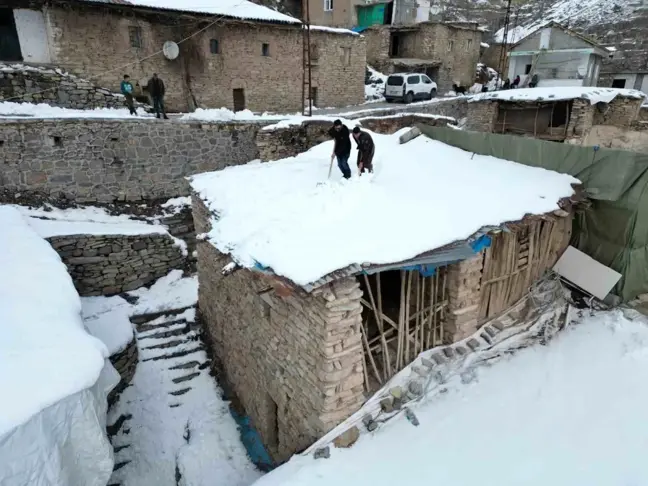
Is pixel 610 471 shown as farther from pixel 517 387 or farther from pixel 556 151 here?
pixel 556 151

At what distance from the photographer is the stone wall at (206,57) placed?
14.4 meters

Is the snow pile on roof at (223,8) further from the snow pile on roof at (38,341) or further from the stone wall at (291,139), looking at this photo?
the snow pile on roof at (38,341)

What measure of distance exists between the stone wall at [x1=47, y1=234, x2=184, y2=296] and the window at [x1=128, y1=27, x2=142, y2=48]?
8507 mm

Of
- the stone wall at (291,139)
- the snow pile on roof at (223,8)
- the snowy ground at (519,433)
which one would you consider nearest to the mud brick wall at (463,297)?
the snowy ground at (519,433)

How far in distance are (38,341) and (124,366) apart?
157 inches

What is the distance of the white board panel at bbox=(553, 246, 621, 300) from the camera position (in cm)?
755

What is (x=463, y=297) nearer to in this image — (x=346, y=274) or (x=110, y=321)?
(x=346, y=274)

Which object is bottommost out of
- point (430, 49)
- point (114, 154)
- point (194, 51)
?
point (114, 154)

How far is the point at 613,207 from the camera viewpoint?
7.58m

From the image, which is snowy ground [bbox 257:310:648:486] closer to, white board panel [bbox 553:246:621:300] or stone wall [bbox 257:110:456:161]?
white board panel [bbox 553:246:621:300]

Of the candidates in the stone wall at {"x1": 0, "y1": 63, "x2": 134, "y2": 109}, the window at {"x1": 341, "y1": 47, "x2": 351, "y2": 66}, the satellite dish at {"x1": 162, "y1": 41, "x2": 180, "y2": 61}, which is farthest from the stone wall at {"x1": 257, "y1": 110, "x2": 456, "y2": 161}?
the window at {"x1": 341, "y1": 47, "x2": 351, "y2": 66}

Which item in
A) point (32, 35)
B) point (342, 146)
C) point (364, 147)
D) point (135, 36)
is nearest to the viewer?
point (364, 147)

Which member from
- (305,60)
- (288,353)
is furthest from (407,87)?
(288,353)

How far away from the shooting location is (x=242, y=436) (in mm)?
8055
